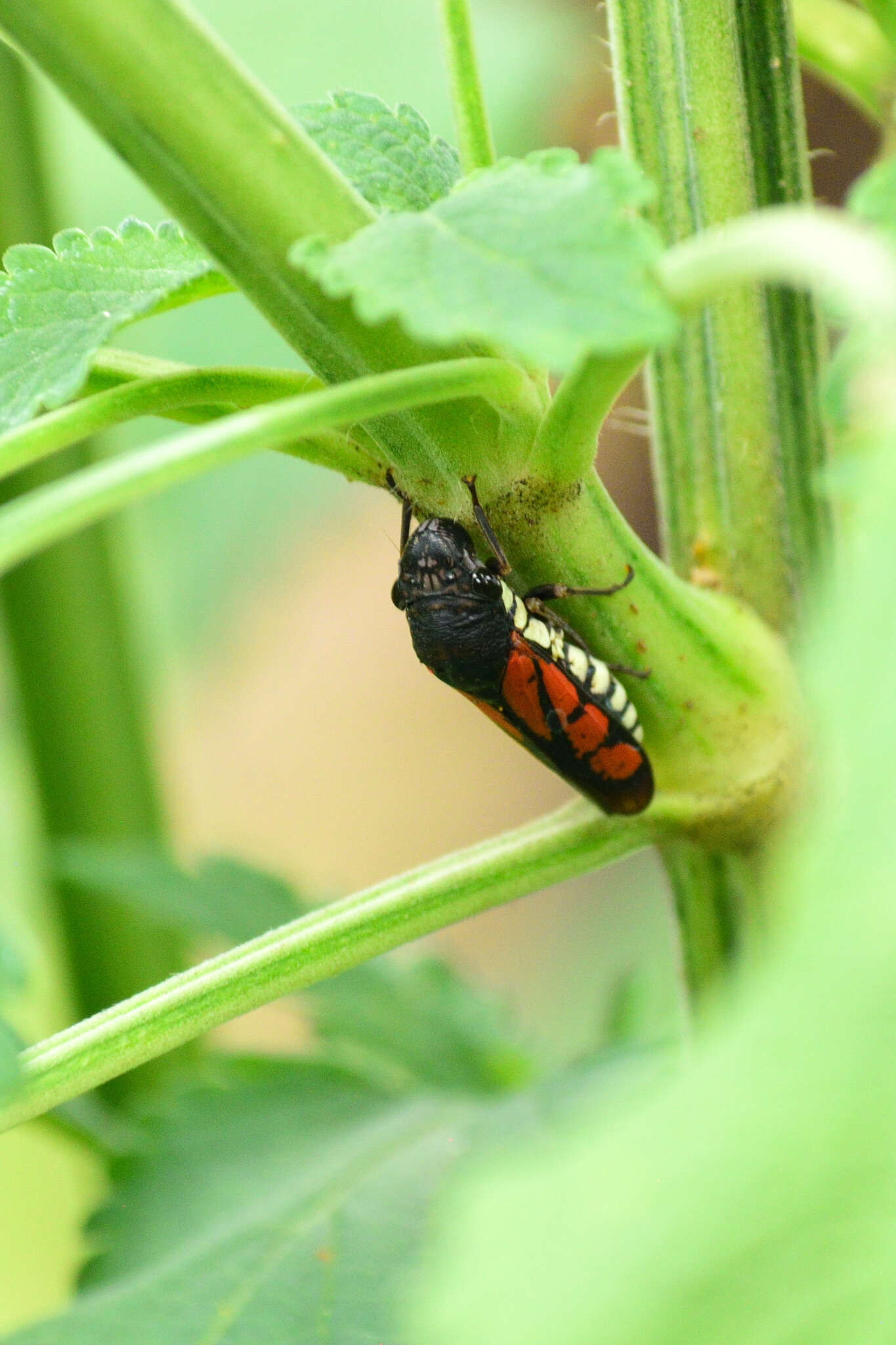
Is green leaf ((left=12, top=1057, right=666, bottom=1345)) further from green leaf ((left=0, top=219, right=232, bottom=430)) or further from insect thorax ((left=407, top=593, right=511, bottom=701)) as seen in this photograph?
green leaf ((left=0, top=219, right=232, bottom=430))

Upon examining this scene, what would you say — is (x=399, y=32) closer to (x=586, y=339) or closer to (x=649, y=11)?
(x=649, y=11)

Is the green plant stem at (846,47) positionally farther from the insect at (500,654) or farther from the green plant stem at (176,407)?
the green plant stem at (176,407)

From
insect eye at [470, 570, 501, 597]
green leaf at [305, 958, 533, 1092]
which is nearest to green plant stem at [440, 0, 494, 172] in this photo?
insect eye at [470, 570, 501, 597]

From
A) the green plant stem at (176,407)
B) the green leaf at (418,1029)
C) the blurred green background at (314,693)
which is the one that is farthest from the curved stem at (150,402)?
the green leaf at (418,1029)

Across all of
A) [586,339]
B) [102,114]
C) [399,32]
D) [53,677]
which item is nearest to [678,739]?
[586,339]

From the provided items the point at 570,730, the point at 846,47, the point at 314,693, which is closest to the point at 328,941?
the point at 570,730

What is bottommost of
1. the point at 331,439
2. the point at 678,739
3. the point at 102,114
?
the point at 678,739
